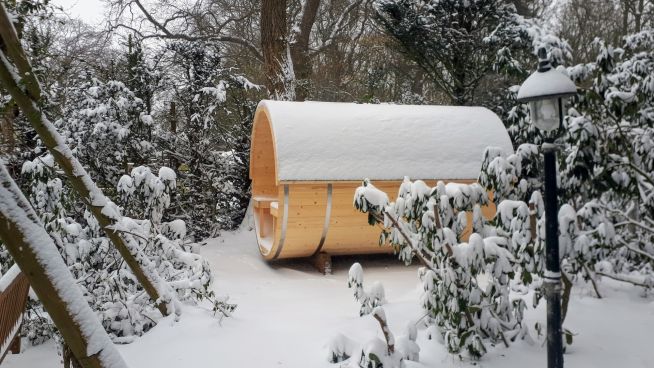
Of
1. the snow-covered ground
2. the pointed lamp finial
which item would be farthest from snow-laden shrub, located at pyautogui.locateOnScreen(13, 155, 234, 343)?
the pointed lamp finial

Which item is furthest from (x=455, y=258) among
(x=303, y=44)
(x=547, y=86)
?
(x=303, y=44)

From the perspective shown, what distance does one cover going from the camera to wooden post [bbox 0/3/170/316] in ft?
8.04

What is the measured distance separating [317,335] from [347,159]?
116 inches

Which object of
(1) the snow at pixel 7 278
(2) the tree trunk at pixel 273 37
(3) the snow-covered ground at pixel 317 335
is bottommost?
(3) the snow-covered ground at pixel 317 335

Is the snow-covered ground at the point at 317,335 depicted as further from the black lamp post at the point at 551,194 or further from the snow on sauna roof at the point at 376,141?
the snow on sauna roof at the point at 376,141

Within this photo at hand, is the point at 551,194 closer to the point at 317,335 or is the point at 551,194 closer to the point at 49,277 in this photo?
the point at 317,335

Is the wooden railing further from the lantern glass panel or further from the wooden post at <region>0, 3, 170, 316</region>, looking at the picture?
the lantern glass panel

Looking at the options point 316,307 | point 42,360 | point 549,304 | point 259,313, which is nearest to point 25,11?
point 42,360

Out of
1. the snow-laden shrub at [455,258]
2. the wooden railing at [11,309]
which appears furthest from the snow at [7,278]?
the snow-laden shrub at [455,258]

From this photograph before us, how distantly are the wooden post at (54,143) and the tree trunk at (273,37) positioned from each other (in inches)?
259

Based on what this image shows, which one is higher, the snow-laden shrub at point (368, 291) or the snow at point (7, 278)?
the snow at point (7, 278)

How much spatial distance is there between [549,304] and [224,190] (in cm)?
718

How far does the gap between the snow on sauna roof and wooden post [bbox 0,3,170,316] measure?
2.32 meters

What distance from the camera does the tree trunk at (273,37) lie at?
404 inches
